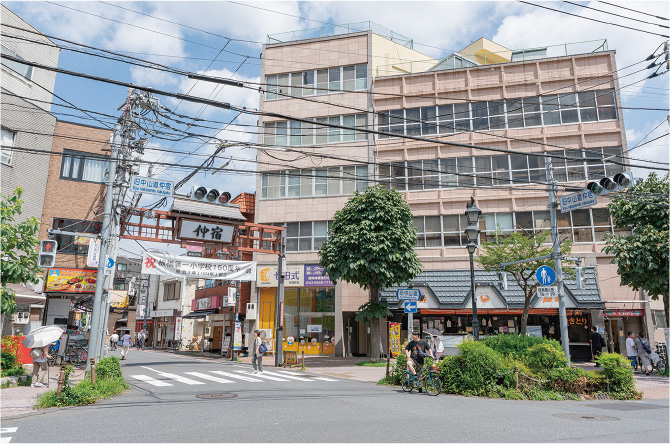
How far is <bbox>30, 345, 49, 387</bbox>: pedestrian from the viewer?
1447 cm

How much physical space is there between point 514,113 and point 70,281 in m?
27.4

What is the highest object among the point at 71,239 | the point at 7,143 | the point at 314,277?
the point at 7,143

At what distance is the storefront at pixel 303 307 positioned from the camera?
29906 mm

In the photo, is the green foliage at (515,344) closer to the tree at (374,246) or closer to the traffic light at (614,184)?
the traffic light at (614,184)

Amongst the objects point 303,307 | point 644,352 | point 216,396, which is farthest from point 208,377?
point 644,352

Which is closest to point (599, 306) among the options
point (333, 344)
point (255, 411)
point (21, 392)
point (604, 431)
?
point (333, 344)

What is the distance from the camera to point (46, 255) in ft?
42.6

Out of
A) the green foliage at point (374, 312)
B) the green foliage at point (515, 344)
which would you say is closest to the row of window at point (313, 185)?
the green foliage at point (374, 312)

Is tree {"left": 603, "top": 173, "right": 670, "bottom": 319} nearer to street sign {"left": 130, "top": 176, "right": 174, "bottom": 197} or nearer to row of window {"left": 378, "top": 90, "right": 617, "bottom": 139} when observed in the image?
row of window {"left": 378, "top": 90, "right": 617, "bottom": 139}

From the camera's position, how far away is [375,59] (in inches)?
1319

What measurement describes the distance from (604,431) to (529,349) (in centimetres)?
557

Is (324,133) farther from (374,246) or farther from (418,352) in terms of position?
(418,352)

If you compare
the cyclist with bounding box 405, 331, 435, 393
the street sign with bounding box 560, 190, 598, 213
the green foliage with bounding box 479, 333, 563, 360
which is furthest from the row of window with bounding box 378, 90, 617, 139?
the cyclist with bounding box 405, 331, 435, 393

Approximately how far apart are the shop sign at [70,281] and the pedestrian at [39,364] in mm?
7405
